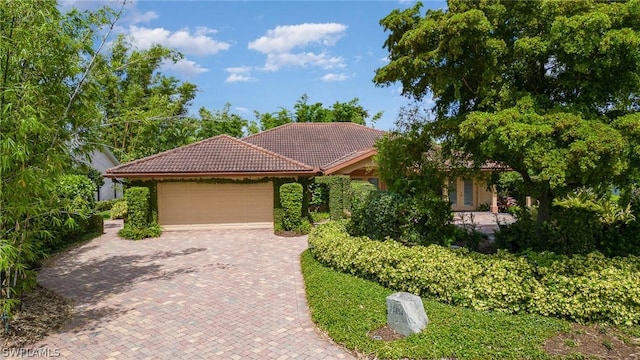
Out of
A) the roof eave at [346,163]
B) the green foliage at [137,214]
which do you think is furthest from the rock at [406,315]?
the roof eave at [346,163]

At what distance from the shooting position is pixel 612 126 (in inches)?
273

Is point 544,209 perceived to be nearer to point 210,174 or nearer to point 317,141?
point 210,174

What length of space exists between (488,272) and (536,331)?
4.41 ft

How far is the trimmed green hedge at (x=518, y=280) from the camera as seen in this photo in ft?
20.4

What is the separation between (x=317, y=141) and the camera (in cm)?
2411

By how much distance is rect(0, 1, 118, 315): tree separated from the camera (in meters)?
5.70

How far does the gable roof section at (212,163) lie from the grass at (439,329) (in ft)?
29.8

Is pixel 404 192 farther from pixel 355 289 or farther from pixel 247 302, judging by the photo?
pixel 247 302

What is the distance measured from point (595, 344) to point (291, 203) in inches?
426

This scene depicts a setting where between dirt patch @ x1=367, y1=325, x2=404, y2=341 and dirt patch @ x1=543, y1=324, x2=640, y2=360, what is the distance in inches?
82.1

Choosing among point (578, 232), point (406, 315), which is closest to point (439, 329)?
point (406, 315)

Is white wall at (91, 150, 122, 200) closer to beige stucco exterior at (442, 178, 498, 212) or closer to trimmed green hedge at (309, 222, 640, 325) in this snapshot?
beige stucco exterior at (442, 178, 498, 212)

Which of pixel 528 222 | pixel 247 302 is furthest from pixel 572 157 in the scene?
pixel 247 302

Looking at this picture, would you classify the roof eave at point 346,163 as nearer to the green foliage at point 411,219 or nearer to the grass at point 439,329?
the green foliage at point 411,219
